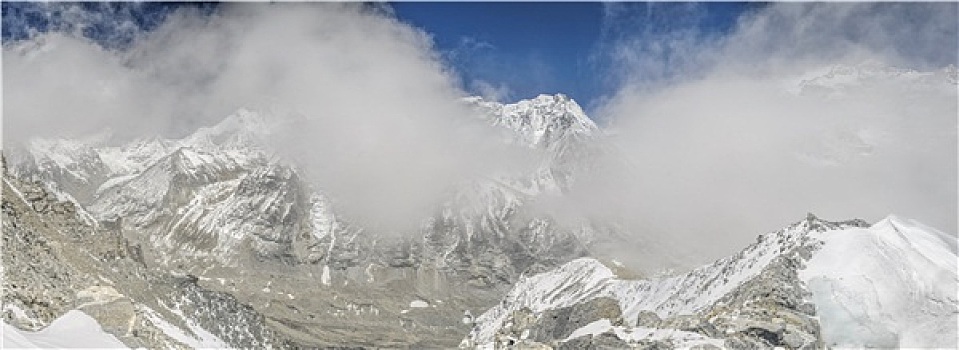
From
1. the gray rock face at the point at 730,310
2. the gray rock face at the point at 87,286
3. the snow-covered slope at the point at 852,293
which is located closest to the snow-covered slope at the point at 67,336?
the gray rock face at the point at 87,286

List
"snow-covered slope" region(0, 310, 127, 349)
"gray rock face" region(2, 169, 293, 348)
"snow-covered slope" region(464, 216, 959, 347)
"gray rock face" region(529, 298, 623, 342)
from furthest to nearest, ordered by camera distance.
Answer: "gray rock face" region(529, 298, 623, 342) → "snow-covered slope" region(464, 216, 959, 347) → "gray rock face" region(2, 169, 293, 348) → "snow-covered slope" region(0, 310, 127, 349)

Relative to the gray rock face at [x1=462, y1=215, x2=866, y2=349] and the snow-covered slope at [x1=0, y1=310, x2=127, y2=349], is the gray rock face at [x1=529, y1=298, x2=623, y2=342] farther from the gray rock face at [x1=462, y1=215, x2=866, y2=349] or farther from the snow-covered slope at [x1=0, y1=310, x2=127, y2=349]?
the snow-covered slope at [x1=0, y1=310, x2=127, y2=349]

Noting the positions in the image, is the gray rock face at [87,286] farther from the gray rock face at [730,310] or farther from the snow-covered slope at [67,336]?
the gray rock face at [730,310]

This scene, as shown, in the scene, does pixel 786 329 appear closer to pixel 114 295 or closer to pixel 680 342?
→ pixel 680 342

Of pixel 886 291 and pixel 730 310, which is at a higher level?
pixel 886 291

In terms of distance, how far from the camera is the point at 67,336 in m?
51.9

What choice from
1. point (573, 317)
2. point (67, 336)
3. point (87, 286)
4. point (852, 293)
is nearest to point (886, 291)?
point (852, 293)

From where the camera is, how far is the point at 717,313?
90.6 metres

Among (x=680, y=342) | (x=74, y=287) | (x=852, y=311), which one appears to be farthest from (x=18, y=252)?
(x=852, y=311)

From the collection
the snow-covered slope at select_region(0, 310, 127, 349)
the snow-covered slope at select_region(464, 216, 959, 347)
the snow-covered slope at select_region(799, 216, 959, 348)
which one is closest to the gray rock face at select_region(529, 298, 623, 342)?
the snow-covered slope at select_region(464, 216, 959, 347)

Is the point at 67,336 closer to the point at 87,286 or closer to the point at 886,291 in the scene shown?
the point at 87,286

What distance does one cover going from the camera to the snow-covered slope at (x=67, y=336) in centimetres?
4341

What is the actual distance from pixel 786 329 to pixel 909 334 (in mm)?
11625

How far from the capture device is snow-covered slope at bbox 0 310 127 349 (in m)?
43.4
